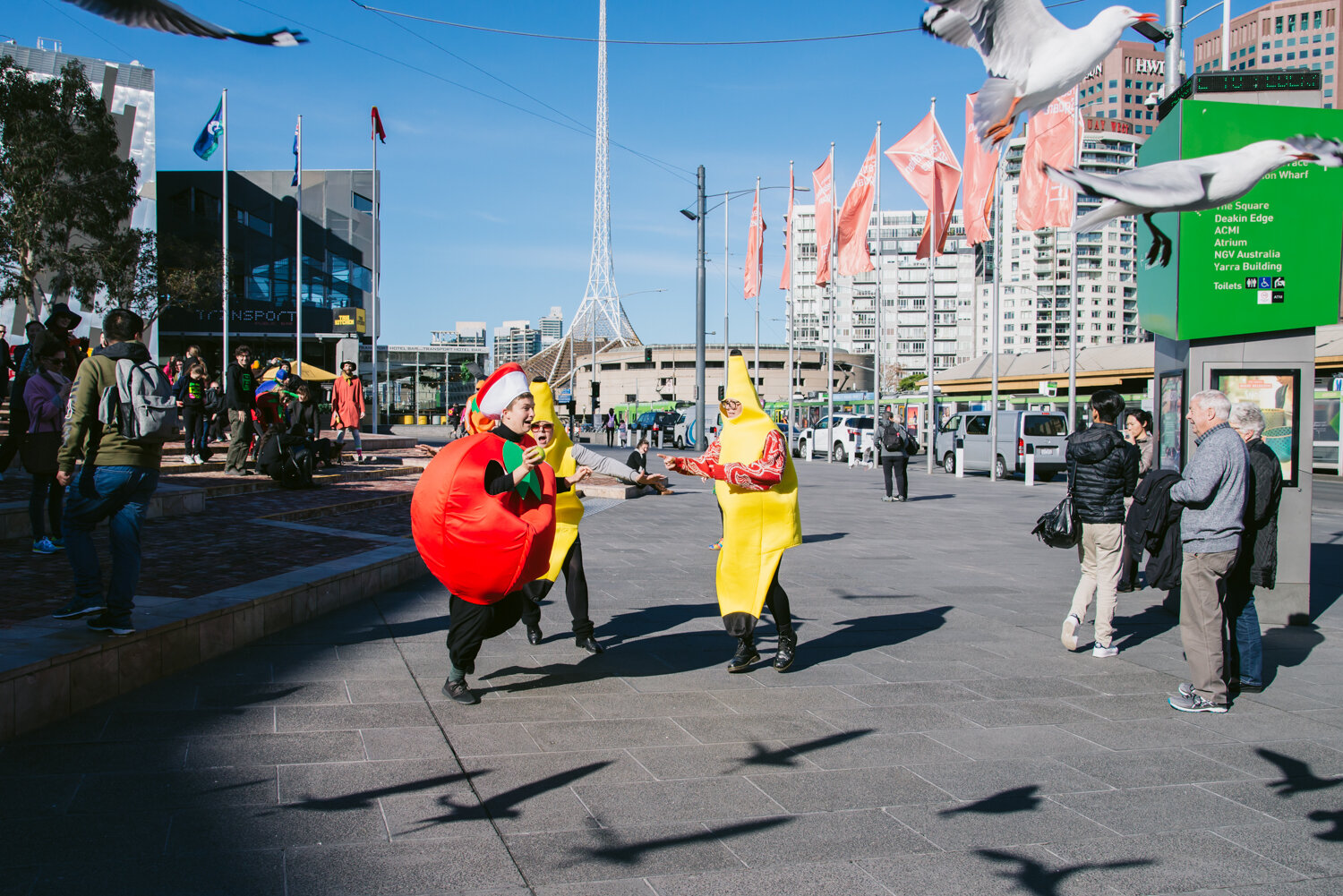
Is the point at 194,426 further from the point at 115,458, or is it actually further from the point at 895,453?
the point at 895,453

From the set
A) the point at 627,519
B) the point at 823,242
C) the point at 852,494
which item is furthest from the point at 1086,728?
the point at 823,242

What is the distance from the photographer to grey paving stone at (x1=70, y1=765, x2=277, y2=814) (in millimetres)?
3555

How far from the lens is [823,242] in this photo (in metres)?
31.6

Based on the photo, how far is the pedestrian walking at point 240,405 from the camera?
1366 centimetres

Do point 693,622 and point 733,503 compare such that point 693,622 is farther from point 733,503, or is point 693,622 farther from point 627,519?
point 627,519

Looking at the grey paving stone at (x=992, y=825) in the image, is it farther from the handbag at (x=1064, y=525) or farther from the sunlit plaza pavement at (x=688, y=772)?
the handbag at (x=1064, y=525)

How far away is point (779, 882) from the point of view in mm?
3105

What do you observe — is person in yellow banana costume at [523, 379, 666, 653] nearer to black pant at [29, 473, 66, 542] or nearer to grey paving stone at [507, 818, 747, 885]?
grey paving stone at [507, 818, 747, 885]

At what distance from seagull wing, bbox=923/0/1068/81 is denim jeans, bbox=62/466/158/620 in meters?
4.60

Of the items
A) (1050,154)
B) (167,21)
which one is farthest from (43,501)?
(1050,154)

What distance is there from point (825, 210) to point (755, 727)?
2769 centimetres

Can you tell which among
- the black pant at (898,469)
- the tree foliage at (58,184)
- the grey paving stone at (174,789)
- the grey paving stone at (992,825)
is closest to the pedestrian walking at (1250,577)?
the grey paving stone at (992,825)

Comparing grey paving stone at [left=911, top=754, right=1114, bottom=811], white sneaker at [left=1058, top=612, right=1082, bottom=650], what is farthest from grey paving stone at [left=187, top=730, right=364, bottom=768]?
white sneaker at [left=1058, top=612, right=1082, bottom=650]

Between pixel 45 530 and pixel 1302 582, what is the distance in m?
10.0
